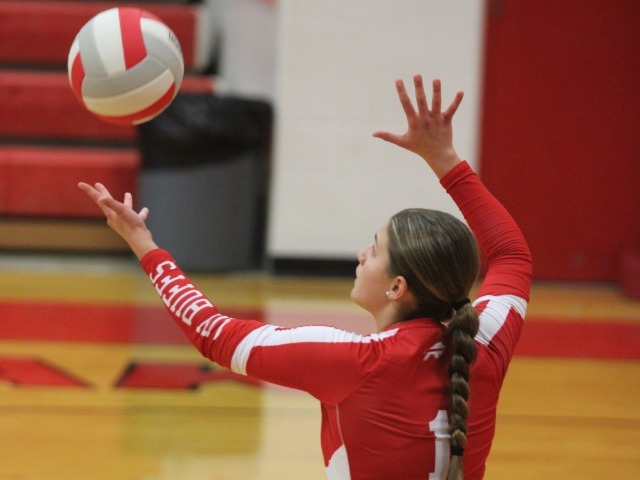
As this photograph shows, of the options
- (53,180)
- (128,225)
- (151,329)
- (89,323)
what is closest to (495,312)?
(128,225)

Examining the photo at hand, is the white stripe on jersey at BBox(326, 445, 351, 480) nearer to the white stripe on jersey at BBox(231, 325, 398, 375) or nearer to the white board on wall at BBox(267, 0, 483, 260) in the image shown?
the white stripe on jersey at BBox(231, 325, 398, 375)

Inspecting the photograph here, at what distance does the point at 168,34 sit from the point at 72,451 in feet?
4.86

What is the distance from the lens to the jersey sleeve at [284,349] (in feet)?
6.00

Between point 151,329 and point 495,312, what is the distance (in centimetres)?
342

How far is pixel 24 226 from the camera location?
6965mm

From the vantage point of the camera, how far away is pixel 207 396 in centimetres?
404

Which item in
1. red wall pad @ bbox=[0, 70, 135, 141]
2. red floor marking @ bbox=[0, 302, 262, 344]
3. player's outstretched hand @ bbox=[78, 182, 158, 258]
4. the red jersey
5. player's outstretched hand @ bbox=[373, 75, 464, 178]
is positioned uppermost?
player's outstretched hand @ bbox=[373, 75, 464, 178]

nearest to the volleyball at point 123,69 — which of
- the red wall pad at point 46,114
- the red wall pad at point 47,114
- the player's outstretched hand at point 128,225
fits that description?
the player's outstretched hand at point 128,225

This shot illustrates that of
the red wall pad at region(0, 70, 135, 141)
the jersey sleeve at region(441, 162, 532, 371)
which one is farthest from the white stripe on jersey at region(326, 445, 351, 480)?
the red wall pad at region(0, 70, 135, 141)

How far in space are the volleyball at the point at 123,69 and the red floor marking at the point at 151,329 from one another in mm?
2303

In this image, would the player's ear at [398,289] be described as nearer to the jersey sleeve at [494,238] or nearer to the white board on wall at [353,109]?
the jersey sleeve at [494,238]

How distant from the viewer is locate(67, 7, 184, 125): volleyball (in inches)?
109

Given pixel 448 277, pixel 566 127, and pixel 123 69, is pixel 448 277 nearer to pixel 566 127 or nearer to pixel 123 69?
pixel 123 69

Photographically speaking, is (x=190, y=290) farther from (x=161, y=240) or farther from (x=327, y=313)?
(x=161, y=240)
